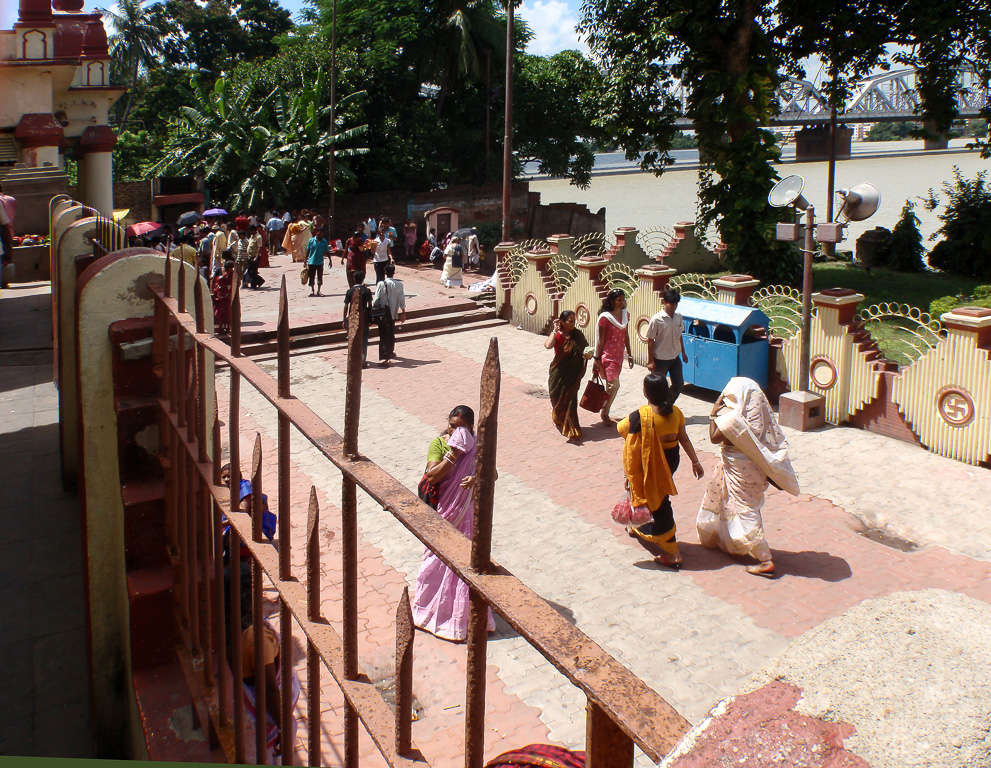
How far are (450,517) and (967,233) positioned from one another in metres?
20.1

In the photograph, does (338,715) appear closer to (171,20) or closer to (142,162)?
(142,162)

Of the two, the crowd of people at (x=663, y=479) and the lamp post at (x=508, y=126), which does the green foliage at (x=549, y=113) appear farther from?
the crowd of people at (x=663, y=479)

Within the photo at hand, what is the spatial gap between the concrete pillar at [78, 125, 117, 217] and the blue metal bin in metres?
9.98

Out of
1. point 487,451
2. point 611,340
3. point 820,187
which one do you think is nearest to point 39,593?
point 487,451

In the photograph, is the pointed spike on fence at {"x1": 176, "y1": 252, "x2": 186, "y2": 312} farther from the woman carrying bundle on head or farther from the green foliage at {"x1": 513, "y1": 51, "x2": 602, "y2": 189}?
the green foliage at {"x1": 513, "y1": 51, "x2": 602, "y2": 189}

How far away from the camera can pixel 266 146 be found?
27828mm

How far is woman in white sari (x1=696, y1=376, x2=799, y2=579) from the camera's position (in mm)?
6156

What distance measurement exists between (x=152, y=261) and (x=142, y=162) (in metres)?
35.0

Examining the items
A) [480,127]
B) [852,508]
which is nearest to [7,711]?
[852,508]

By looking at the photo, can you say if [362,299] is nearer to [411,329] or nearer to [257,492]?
[257,492]

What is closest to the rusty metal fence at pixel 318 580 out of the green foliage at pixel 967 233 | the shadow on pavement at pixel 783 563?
the shadow on pavement at pixel 783 563

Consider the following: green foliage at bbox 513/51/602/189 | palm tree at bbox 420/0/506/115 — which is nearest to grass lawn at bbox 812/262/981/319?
green foliage at bbox 513/51/602/189

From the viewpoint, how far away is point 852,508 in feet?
26.0

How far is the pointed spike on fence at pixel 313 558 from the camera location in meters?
1.79
